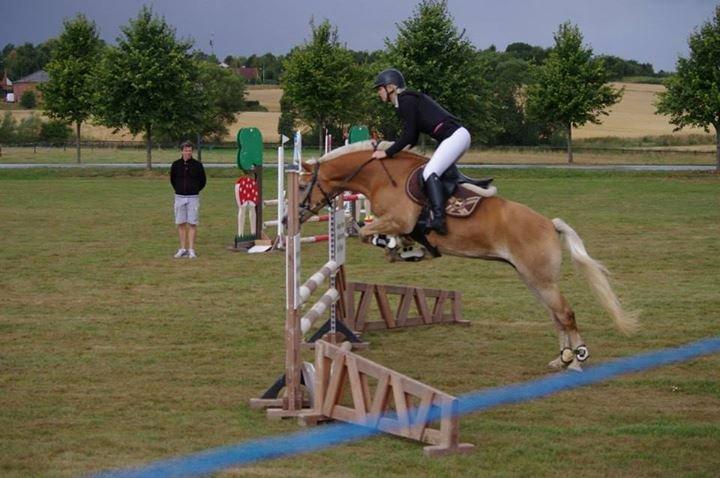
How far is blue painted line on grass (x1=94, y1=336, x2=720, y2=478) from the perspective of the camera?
6766 mm

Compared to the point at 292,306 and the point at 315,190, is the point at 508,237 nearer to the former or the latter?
the point at 315,190

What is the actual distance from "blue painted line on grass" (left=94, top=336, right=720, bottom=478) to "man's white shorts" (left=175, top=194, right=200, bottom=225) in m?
9.82

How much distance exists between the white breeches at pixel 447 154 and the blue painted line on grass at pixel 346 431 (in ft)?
6.74

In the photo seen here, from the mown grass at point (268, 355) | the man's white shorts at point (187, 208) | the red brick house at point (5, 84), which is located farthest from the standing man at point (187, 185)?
the red brick house at point (5, 84)

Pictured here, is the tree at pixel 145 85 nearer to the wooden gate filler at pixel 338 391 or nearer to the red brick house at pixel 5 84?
the wooden gate filler at pixel 338 391

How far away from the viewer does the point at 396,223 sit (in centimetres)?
991

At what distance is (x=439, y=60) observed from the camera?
1930 inches

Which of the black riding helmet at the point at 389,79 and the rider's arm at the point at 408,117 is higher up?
the black riding helmet at the point at 389,79

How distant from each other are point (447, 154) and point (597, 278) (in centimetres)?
180

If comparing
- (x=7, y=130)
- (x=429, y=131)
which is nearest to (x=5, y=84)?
(x=7, y=130)

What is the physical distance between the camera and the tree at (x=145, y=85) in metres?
46.1

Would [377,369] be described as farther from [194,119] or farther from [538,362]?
[194,119]

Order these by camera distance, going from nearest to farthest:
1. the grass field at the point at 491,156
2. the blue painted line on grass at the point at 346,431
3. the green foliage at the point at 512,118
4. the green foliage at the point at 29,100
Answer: the blue painted line on grass at the point at 346,431 → the grass field at the point at 491,156 → the green foliage at the point at 512,118 → the green foliage at the point at 29,100

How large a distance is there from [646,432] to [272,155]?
5208cm
